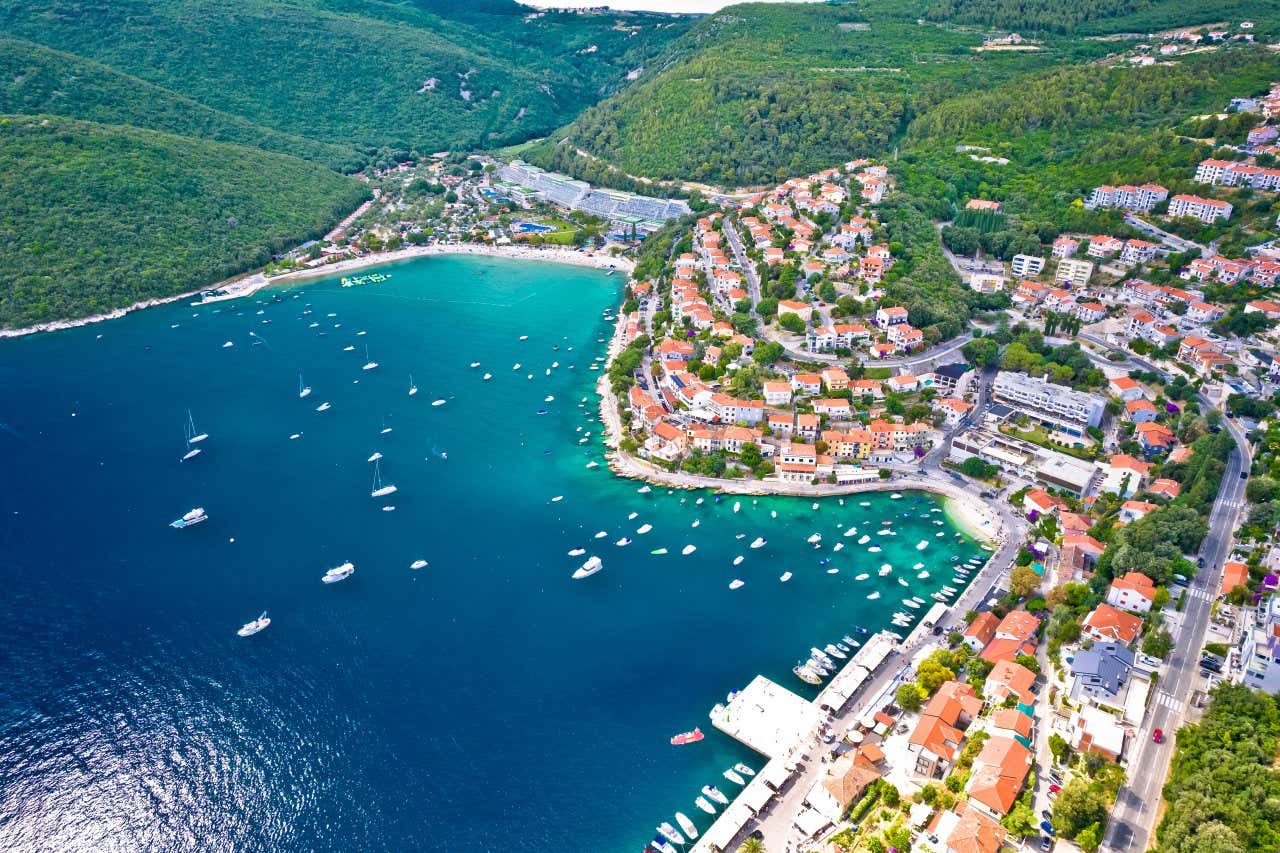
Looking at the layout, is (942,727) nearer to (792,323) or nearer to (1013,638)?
(1013,638)

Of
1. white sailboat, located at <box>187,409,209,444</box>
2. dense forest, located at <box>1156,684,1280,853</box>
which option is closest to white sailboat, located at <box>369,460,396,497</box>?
white sailboat, located at <box>187,409,209,444</box>

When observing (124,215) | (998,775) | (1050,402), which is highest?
(124,215)

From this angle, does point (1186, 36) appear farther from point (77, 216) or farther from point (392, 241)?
point (77, 216)

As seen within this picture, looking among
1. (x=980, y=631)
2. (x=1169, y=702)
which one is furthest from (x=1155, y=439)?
(x=1169, y=702)

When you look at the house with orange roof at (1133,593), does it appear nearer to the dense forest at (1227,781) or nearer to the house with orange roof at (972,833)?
the dense forest at (1227,781)

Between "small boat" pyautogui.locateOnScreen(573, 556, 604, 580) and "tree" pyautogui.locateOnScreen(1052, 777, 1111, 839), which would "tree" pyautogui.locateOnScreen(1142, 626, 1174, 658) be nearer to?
"tree" pyautogui.locateOnScreen(1052, 777, 1111, 839)

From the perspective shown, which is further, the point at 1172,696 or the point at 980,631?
the point at 980,631
